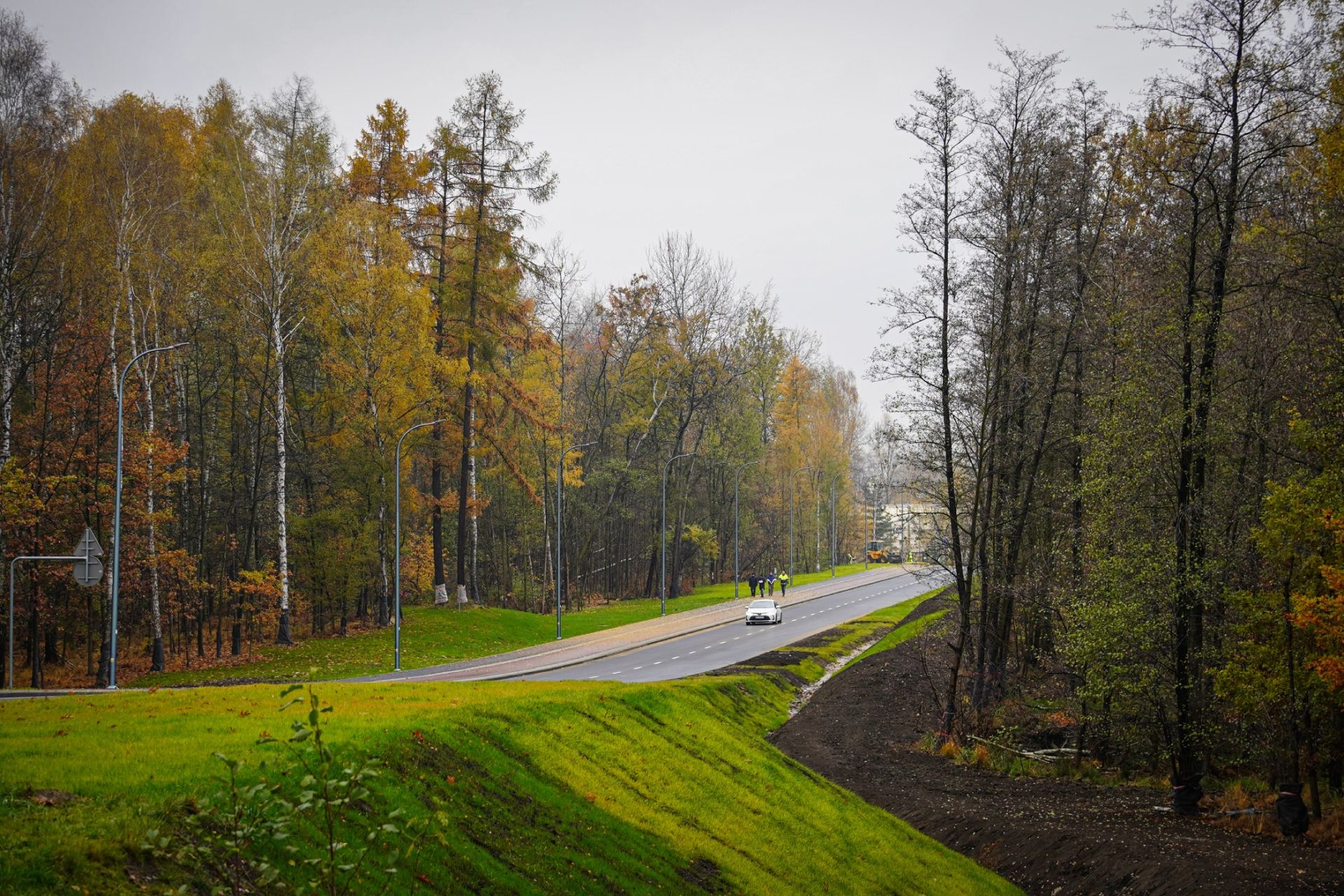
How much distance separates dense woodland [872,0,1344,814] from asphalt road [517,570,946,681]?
5.84 metres

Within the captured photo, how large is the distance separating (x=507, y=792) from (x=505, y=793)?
0.05 m

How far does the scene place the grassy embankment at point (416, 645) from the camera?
102 ft

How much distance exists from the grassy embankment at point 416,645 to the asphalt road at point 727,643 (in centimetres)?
485

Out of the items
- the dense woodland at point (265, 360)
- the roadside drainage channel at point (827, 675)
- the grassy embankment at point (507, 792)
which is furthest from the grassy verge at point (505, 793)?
the dense woodland at point (265, 360)

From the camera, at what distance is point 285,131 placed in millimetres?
45375

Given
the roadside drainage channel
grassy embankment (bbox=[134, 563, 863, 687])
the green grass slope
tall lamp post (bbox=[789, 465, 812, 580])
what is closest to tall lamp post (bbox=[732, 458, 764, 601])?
tall lamp post (bbox=[789, 465, 812, 580])

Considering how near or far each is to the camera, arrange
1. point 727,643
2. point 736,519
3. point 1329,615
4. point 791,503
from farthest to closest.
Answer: point 791,503 → point 736,519 → point 727,643 → point 1329,615

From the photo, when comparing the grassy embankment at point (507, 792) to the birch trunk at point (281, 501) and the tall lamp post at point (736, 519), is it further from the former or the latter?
the tall lamp post at point (736, 519)

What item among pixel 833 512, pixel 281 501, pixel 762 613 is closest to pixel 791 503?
pixel 833 512

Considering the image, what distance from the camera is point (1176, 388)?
2064 cm

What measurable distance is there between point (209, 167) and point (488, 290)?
12.9 metres

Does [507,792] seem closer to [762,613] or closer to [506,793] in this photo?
[506,793]

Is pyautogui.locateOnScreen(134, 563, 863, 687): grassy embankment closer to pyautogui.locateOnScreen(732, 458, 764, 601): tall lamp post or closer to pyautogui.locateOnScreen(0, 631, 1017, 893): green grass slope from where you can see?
pyautogui.locateOnScreen(732, 458, 764, 601): tall lamp post

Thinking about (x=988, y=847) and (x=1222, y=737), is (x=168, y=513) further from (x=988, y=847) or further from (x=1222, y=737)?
(x=1222, y=737)
